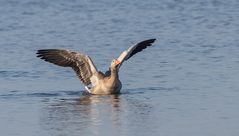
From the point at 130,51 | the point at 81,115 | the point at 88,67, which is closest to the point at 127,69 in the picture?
the point at 130,51

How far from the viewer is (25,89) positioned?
15945 mm

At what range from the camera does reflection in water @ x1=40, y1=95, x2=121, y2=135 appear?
12.4 metres

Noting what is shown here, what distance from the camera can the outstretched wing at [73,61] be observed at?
16.8 metres

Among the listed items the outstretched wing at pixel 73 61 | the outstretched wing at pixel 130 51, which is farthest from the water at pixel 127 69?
the outstretched wing at pixel 130 51

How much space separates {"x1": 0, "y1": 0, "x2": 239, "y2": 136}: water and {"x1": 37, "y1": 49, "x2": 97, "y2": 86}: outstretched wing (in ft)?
0.88

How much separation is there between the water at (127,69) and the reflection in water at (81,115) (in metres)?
0.02

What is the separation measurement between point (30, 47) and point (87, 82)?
476 cm

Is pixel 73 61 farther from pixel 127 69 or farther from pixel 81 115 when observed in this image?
pixel 81 115

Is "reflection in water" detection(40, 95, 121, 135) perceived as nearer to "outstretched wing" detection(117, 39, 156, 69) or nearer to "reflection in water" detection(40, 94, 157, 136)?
"reflection in water" detection(40, 94, 157, 136)

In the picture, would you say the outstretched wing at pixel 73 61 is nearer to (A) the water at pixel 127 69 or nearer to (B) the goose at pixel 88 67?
(B) the goose at pixel 88 67

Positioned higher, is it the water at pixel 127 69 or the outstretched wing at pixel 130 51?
the outstretched wing at pixel 130 51

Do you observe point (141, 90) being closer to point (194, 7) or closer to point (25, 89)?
point (25, 89)

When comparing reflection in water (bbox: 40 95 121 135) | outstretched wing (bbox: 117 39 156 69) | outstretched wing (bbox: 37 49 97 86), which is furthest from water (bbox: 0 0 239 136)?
outstretched wing (bbox: 117 39 156 69)

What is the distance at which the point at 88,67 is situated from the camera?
55.4 ft
